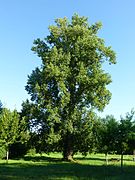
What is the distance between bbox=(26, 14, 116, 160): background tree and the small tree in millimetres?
2374

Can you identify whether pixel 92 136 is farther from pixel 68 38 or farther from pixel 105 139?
pixel 68 38

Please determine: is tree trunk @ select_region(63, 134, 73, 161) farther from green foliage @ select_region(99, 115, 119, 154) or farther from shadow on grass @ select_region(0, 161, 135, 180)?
shadow on grass @ select_region(0, 161, 135, 180)

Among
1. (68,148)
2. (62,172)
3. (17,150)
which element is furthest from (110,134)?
(17,150)

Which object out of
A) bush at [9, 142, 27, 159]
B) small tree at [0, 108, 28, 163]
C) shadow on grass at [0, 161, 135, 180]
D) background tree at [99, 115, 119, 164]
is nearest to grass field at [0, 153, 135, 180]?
→ shadow on grass at [0, 161, 135, 180]

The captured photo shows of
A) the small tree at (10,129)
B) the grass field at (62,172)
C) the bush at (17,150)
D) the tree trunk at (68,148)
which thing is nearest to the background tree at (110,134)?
the grass field at (62,172)

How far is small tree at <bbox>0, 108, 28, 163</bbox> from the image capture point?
159 ft

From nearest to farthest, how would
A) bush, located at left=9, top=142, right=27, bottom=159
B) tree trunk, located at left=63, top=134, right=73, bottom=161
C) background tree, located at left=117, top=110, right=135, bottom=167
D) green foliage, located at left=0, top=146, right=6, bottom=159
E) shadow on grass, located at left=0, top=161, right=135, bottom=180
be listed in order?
shadow on grass, located at left=0, top=161, right=135, bottom=180 < background tree, located at left=117, top=110, right=135, bottom=167 < tree trunk, located at left=63, top=134, right=73, bottom=161 < green foliage, located at left=0, top=146, right=6, bottom=159 < bush, located at left=9, top=142, right=27, bottom=159

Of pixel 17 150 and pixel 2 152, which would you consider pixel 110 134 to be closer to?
pixel 2 152

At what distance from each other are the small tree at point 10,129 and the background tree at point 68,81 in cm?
237

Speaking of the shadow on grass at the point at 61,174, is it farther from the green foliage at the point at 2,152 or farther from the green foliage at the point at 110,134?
the green foliage at the point at 2,152

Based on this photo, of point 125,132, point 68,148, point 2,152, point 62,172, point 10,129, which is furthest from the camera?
point 2,152

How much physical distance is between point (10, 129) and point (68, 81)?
964 centimetres

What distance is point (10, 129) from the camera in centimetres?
4931

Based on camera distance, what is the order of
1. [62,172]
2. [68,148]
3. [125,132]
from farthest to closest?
1. [68,148]
2. [125,132]
3. [62,172]
